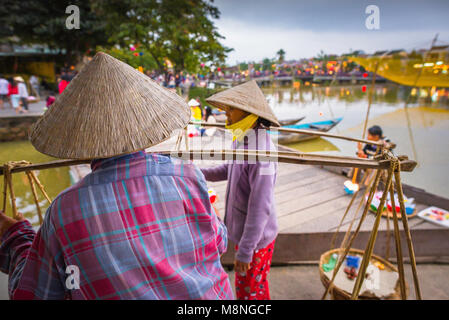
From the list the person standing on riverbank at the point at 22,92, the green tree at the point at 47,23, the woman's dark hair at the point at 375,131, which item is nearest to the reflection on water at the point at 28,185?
the person standing on riverbank at the point at 22,92

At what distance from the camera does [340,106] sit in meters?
16.8

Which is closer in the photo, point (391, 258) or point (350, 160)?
point (350, 160)

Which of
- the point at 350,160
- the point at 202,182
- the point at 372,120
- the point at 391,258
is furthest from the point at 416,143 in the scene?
the point at 202,182

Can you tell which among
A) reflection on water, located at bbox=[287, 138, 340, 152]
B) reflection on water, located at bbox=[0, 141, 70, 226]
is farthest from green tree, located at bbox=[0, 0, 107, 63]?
reflection on water, located at bbox=[287, 138, 340, 152]

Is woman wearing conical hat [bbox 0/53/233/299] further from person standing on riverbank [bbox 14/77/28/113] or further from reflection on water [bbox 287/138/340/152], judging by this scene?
person standing on riverbank [bbox 14/77/28/113]

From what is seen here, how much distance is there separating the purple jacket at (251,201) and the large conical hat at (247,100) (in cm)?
10

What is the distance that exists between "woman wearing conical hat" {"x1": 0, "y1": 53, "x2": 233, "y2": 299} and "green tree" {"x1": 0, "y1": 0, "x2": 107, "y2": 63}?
13397mm

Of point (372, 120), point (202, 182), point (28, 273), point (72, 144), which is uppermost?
point (372, 120)

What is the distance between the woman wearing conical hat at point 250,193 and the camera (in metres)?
1.29

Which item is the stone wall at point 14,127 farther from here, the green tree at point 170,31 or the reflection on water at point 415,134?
the reflection on water at point 415,134

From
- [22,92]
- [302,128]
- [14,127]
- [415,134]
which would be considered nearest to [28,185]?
[14,127]

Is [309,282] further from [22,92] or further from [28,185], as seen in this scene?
[22,92]

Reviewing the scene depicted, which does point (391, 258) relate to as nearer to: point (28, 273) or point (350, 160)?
point (350, 160)
